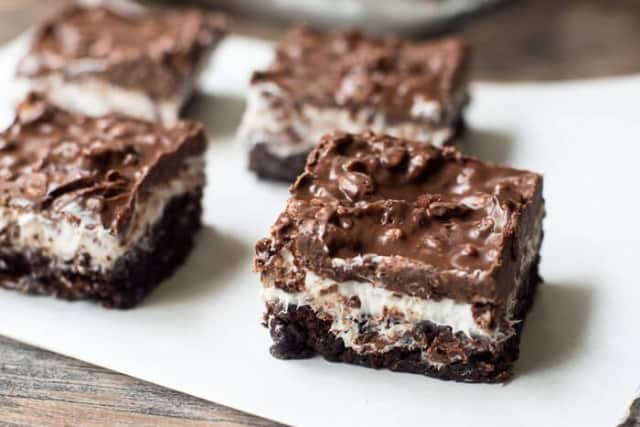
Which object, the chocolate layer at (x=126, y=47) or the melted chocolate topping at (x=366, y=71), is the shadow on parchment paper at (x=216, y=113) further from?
the melted chocolate topping at (x=366, y=71)

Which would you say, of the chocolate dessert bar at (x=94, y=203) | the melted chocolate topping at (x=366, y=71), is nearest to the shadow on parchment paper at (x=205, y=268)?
the chocolate dessert bar at (x=94, y=203)

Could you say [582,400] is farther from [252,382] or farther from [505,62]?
[505,62]

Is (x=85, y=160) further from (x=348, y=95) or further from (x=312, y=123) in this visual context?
(x=348, y=95)

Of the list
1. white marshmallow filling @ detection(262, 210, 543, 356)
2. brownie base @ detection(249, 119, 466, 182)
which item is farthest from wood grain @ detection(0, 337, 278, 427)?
brownie base @ detection(249, 119, 466, 182)

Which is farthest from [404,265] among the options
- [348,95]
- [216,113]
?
[216,113]

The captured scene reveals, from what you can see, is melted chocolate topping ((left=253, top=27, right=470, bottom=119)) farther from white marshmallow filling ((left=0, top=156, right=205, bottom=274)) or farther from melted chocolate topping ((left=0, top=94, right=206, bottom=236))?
white marshmallow filling ((left=0, top=156, right=205, bottom=274))
